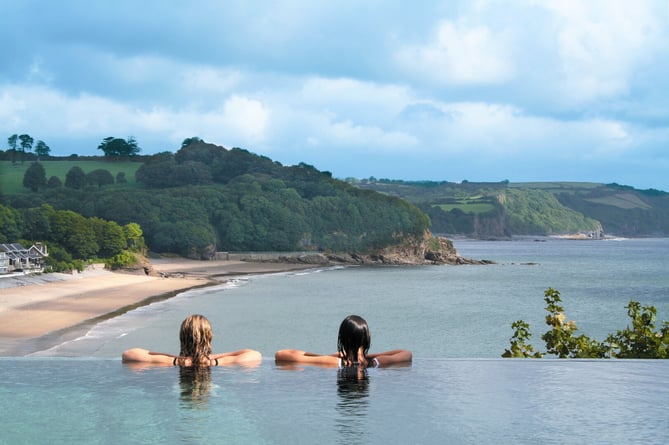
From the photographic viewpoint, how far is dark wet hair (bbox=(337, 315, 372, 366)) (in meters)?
8.52

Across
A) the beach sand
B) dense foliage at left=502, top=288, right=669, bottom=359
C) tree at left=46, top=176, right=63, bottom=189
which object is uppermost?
tree at left=46, top=176, right=63, bottom=189

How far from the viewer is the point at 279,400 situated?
8.27 metres

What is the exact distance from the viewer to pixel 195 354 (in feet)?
30.3

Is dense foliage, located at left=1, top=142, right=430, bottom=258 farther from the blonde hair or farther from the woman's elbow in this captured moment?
the blonde hair

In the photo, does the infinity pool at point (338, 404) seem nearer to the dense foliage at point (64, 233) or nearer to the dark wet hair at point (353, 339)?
the dark wet hair at point (353, 339)

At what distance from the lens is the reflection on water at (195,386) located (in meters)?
8.07

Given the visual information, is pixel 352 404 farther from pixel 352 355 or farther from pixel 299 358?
pixel 299 358

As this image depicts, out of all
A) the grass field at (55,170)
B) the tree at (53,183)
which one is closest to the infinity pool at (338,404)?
the grass field at (55,170)

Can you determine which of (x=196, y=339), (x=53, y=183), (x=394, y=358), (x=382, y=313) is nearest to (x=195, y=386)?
(x=196, y=339)

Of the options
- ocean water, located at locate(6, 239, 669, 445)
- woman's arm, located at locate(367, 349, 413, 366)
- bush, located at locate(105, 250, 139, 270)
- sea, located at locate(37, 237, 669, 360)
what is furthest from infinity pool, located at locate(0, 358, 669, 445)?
bush, located at locate(105, 250, 139, 270)

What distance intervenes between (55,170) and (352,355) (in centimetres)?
18461

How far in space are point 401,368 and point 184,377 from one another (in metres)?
2.58

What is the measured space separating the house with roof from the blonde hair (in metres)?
63.2

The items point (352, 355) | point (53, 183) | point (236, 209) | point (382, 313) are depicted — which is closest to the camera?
point (352, 355)
